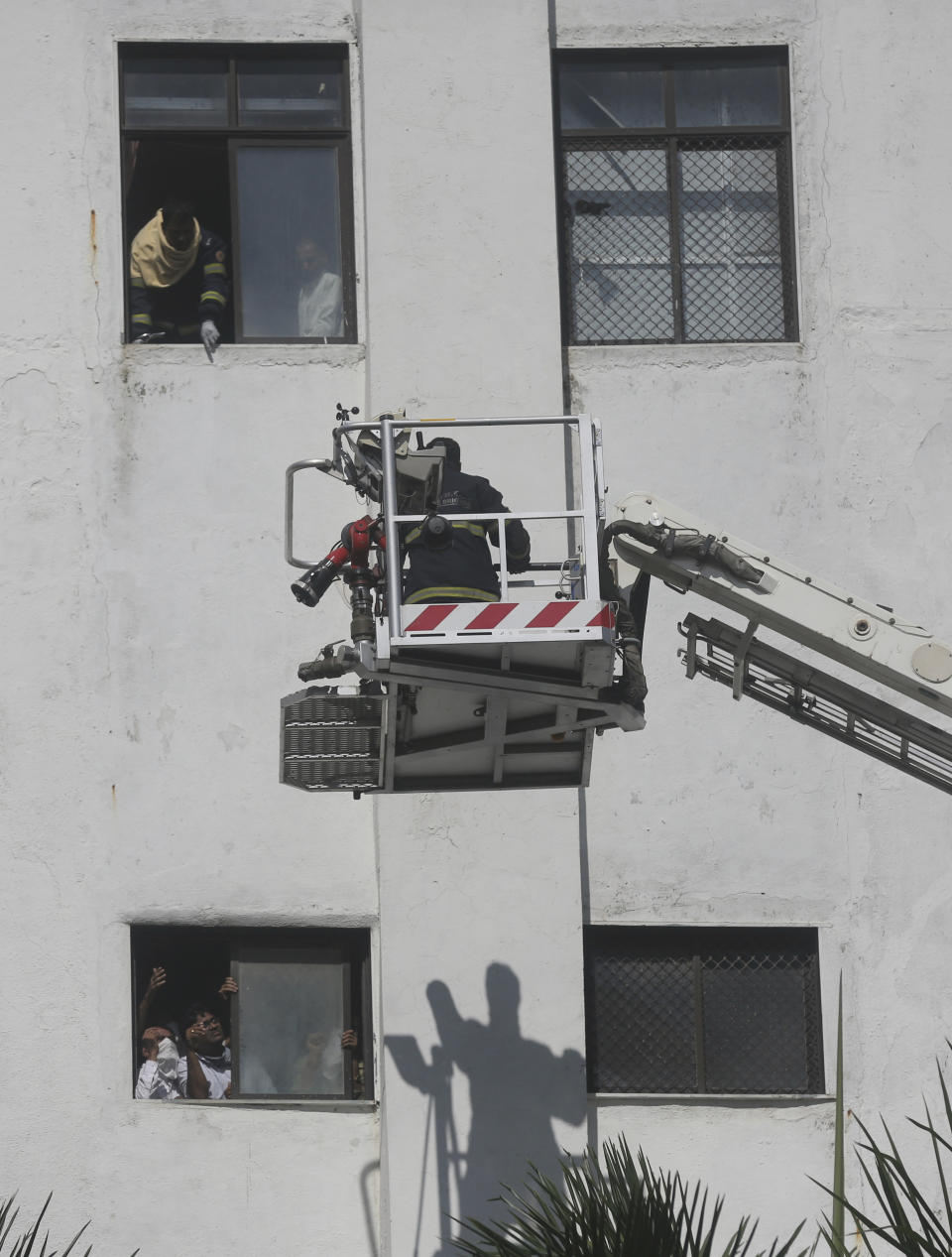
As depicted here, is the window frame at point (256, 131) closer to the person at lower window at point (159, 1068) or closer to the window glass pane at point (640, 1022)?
the person at lower window at point (159, 1068)

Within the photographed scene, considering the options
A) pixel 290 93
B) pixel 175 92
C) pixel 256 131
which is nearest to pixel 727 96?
pixel 290 93

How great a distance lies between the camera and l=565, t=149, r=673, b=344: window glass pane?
54.6 ft

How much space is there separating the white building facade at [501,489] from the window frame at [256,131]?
1.4 inches

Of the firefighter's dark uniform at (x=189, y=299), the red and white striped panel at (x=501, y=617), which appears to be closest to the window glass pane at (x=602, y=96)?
the firefighter's dark uniform at (x=189, y=299)

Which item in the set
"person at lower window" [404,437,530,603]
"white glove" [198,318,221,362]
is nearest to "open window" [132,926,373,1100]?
"white glove" [198,318,221,362]

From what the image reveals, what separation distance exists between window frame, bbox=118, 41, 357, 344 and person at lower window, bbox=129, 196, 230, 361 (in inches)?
11.7

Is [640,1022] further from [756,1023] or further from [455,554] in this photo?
[455,554]

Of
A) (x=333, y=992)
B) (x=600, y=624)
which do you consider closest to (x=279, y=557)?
(x=333, y=992)

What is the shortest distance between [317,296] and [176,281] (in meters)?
1.11

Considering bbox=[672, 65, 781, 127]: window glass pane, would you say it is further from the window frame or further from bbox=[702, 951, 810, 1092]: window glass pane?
bbox=[702, 951, 810, 1092]: window glass pane

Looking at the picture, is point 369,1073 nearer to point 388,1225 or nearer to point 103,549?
point 388,1225

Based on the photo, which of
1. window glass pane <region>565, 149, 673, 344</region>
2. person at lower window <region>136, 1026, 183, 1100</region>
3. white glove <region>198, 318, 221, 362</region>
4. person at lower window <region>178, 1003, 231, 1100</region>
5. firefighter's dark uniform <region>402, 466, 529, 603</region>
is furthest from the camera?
window glass pane <region>565, 149, 673, 344</region>

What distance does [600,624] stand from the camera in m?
11.3

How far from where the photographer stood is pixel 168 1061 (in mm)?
15062
